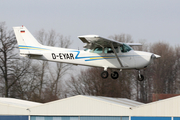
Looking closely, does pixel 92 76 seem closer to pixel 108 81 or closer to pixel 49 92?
pixel 108 81

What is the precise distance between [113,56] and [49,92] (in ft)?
112

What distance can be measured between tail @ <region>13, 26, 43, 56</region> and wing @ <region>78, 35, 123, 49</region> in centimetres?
380

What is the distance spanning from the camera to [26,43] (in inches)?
965

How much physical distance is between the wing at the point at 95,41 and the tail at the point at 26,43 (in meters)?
3.80

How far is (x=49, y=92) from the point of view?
54312 mm

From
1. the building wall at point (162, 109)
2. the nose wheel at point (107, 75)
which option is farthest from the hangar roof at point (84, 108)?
the nose wheel at point (107, 75)

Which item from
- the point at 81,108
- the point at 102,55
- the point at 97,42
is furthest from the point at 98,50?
the point at 81,108

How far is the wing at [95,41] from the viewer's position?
19.4 m

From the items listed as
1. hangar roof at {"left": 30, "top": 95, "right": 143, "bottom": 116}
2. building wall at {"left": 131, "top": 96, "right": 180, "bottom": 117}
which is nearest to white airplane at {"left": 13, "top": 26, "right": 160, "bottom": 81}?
hangar roof at {"left": 30, "top": 95, "right": 143, "bottom": 116}

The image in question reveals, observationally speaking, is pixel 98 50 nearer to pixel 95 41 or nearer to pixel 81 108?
pixel 95 41

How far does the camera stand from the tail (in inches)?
941

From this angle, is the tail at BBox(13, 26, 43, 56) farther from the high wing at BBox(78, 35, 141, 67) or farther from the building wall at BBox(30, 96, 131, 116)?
the building wall at BBox(30, 96, 131, 116)

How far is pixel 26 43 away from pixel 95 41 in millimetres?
6320

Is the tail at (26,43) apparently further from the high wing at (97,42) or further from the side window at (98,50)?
the side window at (98,50)
